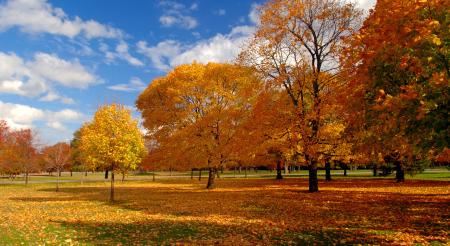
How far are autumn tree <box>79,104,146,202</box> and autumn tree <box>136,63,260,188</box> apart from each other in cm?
753

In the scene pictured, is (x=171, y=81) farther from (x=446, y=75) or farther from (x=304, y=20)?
(x=446, y=75)

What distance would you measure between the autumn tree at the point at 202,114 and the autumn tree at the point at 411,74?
1846 cm

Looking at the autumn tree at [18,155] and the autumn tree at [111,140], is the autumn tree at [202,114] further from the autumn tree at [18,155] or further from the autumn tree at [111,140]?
the autumn tree at [18,155]

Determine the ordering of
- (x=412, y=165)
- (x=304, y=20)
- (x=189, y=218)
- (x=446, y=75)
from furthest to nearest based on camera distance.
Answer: (x=412, y=165) → (x=304, y=20) → (x=189, y=218) → (x=446, y=75)

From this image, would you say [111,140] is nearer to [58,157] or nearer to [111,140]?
[111,140]

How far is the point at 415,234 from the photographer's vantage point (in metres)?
11.9

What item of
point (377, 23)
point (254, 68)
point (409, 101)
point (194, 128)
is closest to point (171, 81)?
point (194, 128)

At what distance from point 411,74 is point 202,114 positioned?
24.9m

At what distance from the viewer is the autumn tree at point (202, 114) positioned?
106ft

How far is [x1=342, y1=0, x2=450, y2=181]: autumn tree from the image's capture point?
908 cm

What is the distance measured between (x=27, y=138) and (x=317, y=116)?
48.5 m

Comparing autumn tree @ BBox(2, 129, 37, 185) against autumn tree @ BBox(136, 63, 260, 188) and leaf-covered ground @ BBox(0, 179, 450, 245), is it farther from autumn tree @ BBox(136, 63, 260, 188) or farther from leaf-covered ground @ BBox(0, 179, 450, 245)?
leaf-covered ground @ BBox(0, 179, 450, 245)

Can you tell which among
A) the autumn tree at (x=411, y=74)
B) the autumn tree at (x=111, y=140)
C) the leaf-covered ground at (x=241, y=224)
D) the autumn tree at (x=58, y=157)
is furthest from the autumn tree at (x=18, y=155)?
the autumn tree at (x=411, y=74)

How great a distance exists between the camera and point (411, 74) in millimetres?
10609
